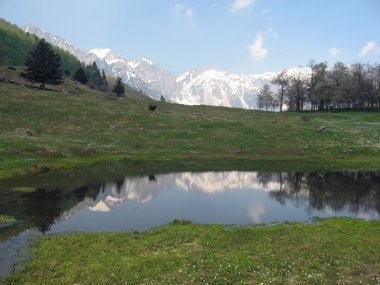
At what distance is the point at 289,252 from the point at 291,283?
4.39 meters

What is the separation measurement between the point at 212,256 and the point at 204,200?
18.7 meters

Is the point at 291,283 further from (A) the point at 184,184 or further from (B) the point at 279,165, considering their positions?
(B) the point at 279,165

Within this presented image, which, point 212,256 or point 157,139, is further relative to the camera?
point 157,139

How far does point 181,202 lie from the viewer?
41.1m

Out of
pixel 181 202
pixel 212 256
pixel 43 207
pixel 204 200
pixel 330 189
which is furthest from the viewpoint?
pixel 330 189

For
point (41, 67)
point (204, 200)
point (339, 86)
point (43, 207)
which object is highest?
point (41, 67)

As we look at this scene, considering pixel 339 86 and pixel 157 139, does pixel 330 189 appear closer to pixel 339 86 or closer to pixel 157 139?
pixel 157 139

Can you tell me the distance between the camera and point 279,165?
63469 millimetres

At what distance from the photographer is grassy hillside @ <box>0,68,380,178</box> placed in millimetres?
63875

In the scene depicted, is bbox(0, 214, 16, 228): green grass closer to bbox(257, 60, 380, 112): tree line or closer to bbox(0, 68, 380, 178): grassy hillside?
bbox(0, 68, 380, 178): grassy hillside

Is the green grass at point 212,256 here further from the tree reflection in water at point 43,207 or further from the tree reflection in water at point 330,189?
the tree reflection in water at point 330,189

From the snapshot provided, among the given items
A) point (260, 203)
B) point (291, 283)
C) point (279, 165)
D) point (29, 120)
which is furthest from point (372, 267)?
point (29, 120)

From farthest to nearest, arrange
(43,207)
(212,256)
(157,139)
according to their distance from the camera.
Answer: (157,139) < (43,207) < (212,256)

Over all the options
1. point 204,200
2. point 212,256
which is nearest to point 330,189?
point 204,200
